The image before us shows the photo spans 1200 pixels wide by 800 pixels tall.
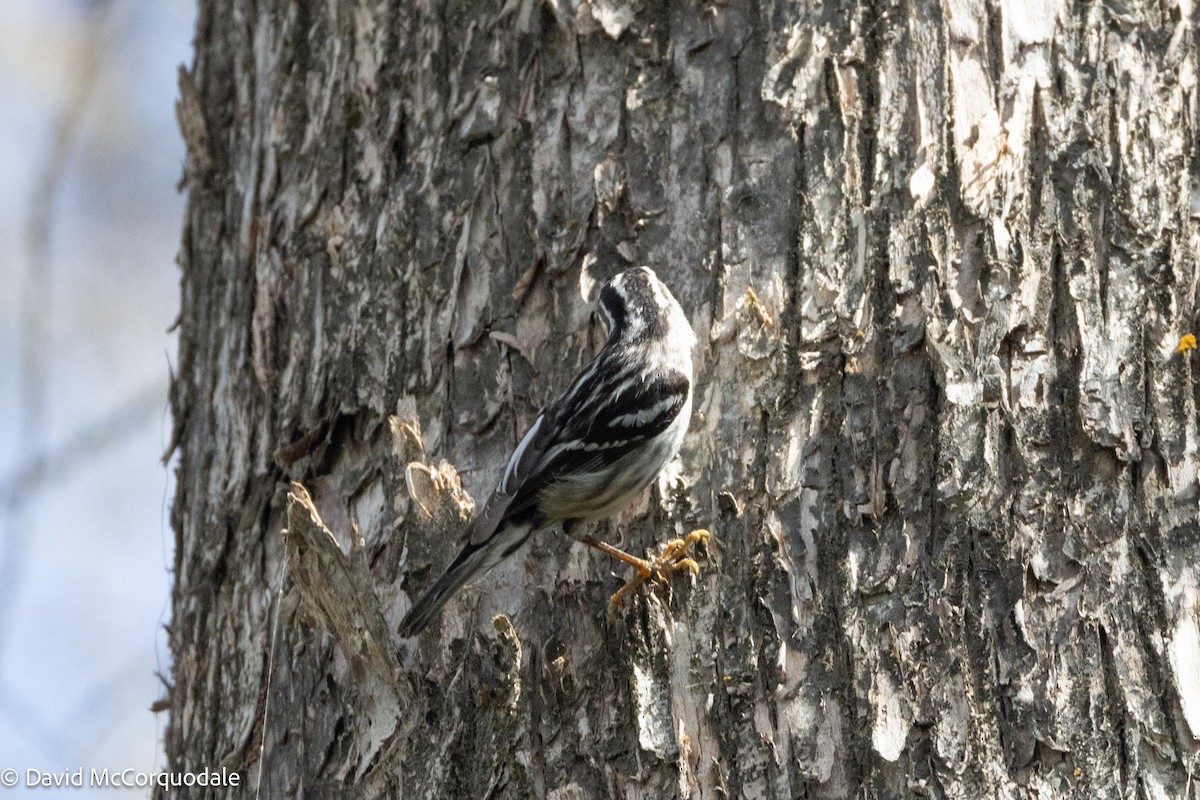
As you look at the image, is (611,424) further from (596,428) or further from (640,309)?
(640,309)

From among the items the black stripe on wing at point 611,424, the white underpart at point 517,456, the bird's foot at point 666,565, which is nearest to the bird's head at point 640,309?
the black stripe on wing at point 611,424

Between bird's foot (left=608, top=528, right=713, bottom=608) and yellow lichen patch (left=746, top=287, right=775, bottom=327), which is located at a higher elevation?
yellow lichen patch (left=746, top=287, right=775, bottom=327)

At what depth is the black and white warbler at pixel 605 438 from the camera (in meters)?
3.75

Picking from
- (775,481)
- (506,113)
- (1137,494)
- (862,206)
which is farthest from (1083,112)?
(506,113)

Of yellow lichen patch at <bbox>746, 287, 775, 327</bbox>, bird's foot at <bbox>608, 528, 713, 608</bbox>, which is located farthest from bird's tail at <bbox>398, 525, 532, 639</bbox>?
yellow lichen patch at <bbox>746, 287, 775, 327</bbox>

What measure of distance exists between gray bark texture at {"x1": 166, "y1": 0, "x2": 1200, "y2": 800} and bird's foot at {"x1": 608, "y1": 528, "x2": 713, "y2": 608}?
47 millimetres

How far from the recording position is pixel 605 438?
4.27 meters

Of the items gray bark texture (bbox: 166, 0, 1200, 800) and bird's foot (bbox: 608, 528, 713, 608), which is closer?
gray bark texture (bbox: 166, 0, 1200, 800)

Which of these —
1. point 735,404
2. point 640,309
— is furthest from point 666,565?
point 640,309

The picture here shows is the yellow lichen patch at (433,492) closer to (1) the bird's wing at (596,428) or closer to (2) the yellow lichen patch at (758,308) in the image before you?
(1) the bird's wing at (596,428)

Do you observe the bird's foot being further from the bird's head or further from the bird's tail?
the bird's head

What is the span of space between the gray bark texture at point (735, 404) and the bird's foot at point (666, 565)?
5cm

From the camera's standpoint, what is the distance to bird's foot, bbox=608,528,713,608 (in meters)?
3.50

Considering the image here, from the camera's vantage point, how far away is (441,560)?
3.87 metres
